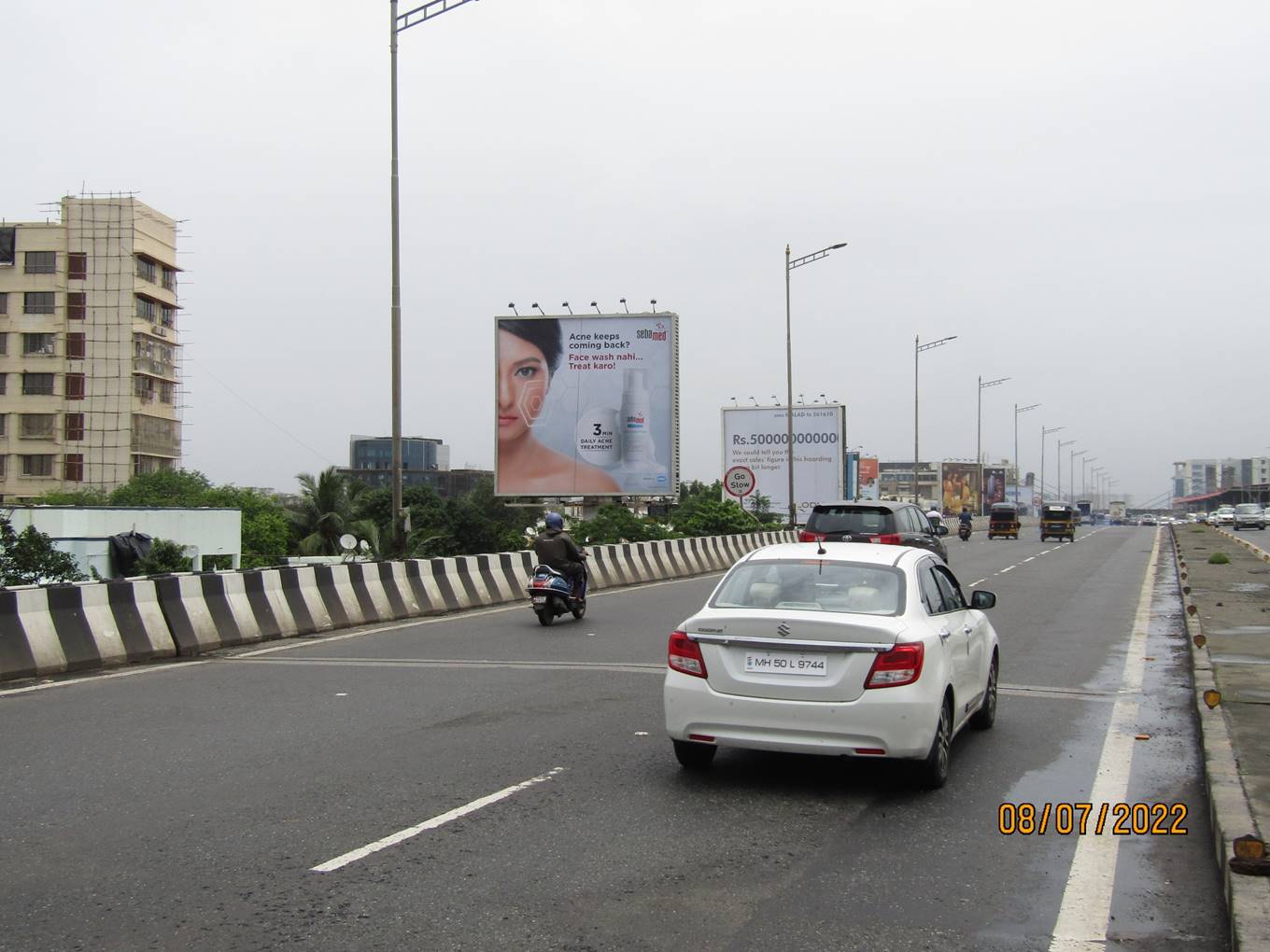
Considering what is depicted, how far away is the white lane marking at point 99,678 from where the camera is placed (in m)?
10.7

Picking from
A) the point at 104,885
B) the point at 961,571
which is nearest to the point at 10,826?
the point at 104,885

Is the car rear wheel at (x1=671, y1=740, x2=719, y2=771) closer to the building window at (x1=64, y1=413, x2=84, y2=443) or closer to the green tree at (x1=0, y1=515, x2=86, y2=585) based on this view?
the green tree at (x1=0, y1=515, x2=86, y2=585)

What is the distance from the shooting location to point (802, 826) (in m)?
6.27

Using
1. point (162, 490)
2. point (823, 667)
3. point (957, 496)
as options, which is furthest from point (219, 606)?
point (957, 496)

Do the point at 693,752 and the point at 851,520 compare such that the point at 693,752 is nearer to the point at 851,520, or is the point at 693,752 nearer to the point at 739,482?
the point at 851,520

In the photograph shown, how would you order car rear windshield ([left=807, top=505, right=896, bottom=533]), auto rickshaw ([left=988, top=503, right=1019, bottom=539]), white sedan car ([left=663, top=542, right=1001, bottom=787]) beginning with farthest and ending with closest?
auto rickshaw ([left=988, top=503, right=1019, bottom=539]) → car rear windshield ([left=807, top=505, right=896, bottom=533]) → white sedan car ([left=663, top=542, right=1001, bottom=787])

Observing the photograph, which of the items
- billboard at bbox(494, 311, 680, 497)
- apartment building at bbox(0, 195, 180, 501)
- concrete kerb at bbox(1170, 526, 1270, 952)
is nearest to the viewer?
concrete kerb at bbox(1170, 526, 1270, 952)

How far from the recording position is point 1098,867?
5.65 m

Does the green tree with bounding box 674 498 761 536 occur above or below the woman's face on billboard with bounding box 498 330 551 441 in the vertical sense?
below

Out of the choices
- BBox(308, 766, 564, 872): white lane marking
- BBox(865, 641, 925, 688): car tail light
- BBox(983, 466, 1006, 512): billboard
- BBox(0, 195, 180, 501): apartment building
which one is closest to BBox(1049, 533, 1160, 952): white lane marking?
BBox(865, 641, 925, 688): car tail light

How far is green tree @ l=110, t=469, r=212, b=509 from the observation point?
76750 millimetres

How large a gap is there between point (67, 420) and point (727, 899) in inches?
3480

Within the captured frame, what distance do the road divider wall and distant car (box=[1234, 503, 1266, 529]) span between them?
222 feet
